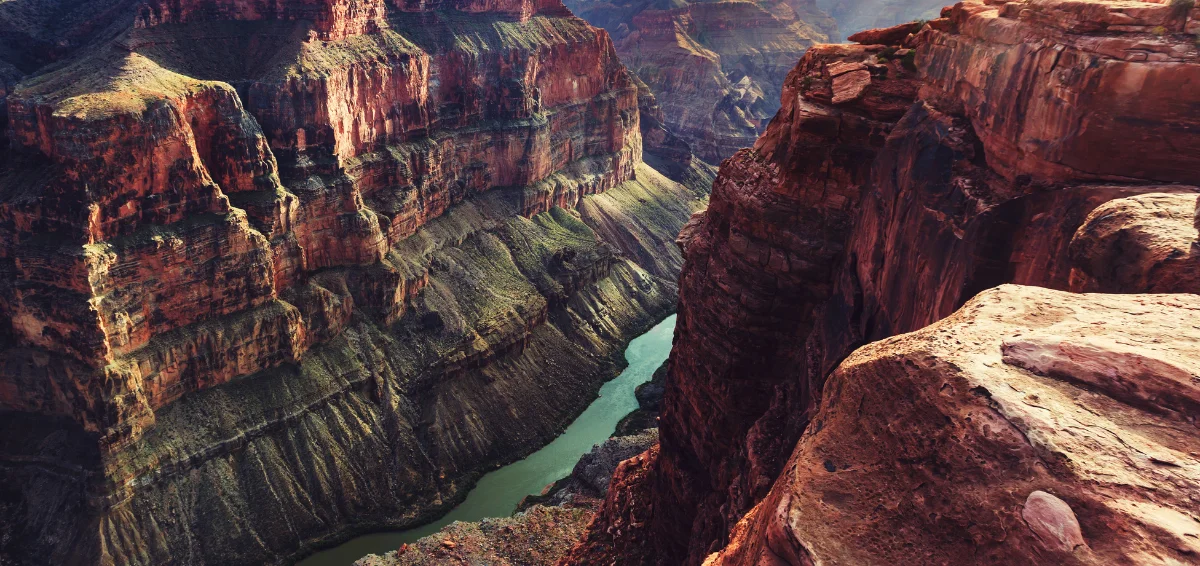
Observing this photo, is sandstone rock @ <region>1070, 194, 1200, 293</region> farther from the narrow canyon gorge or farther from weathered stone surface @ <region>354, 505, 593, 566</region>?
weathered stone surface @ <region>354, 505, 593, 566</region>

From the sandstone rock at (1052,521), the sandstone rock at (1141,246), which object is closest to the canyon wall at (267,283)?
the sandstone rock at (1141,246)

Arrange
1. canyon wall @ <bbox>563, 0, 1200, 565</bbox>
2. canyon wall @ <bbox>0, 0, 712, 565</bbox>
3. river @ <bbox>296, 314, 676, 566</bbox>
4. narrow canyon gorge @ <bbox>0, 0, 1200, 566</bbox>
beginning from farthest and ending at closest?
river @ <bbox>296, 314, 676, 566</bbox> < canyon wall @ <bbox>0, 0, 712, 565</bbox> < narrow canyon gorge @ <bbox>0, 0, 1200, 566</bbox> < canyon wall @ <bbox>563, 0, 1200, 565</bbox>

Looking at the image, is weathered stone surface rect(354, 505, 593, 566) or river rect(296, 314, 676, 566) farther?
river rect(296, 314, 676, 566)

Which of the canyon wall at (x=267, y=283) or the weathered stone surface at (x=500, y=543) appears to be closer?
the weathered stone surface at (x=500, y=543)

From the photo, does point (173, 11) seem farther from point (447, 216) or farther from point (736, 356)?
point (736, 356)

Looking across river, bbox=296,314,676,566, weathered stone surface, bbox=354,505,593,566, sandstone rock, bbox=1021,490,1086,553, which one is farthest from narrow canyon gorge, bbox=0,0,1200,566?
river, bbox=296,314,676,566

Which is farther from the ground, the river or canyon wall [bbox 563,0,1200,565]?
canyon wall [bbox 563,0,1200,565]

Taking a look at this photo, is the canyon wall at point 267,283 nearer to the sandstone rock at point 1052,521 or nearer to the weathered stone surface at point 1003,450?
the weathered stone surface at point 1003,450
